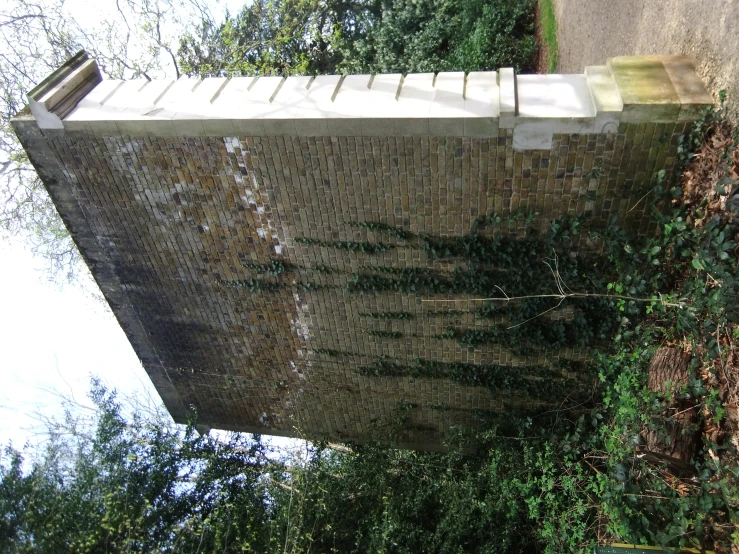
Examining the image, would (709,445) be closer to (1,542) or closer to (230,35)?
(1,542)

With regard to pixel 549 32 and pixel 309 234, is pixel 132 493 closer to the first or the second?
pixel 309 234

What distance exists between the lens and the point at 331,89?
22.7ft

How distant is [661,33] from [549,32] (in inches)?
250

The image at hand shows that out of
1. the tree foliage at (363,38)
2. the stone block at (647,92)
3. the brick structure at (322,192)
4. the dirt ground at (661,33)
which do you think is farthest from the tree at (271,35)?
the stone block at (647,92)

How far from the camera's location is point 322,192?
23.9 ft

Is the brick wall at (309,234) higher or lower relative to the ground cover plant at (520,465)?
higher

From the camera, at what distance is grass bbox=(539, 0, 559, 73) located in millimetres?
12266

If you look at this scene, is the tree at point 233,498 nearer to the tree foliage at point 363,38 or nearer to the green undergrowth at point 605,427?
the green undergrowth at point 605,427

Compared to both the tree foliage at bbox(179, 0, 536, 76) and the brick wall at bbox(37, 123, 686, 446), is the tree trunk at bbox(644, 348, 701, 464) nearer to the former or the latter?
the brick wall at bbox(37, 123, 686, 446)

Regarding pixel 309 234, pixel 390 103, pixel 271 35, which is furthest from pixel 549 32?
pixel 271 35

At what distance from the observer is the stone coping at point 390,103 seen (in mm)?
6031

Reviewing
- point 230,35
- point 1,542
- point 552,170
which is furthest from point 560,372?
point 230,35

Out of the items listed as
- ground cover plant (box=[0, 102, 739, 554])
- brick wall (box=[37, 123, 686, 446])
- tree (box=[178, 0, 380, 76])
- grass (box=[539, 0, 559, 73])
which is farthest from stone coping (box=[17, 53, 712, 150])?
tree (box=[178, 0, 380, 76])

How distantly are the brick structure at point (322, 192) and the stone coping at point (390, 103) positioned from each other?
0.02m
